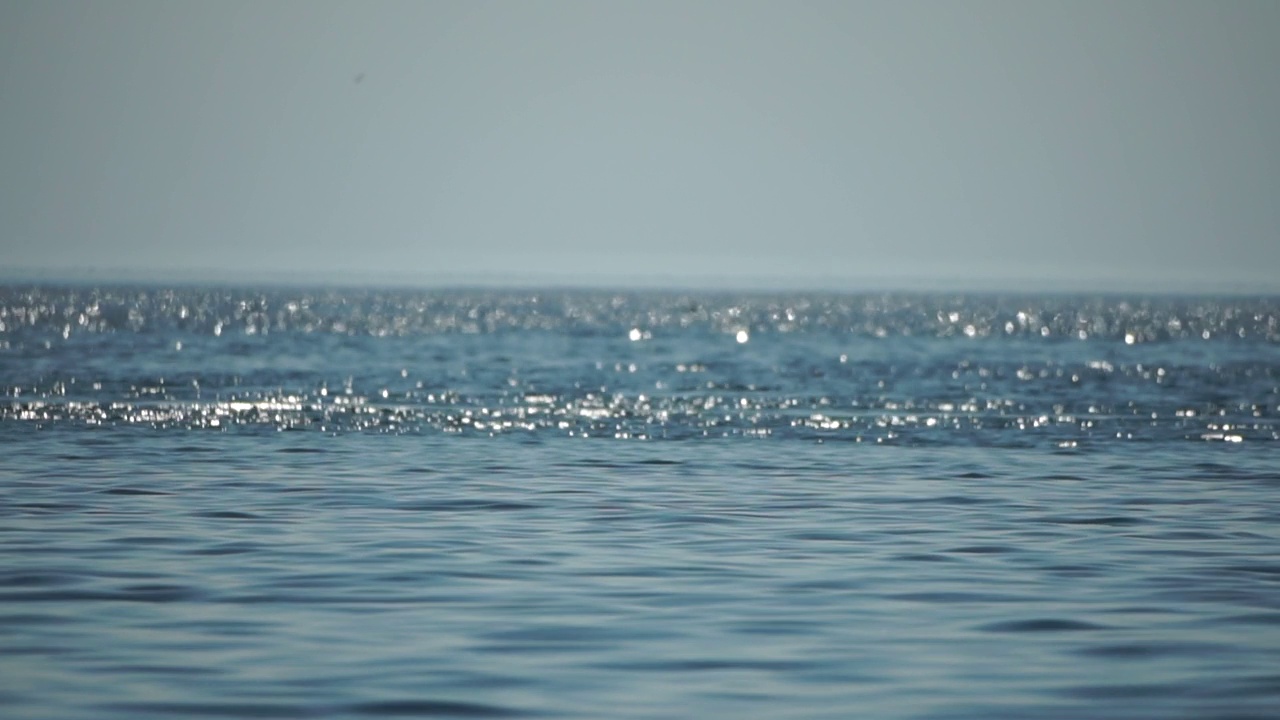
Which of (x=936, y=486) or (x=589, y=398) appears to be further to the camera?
(x=589, y=398)

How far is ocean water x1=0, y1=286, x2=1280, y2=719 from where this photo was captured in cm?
1252

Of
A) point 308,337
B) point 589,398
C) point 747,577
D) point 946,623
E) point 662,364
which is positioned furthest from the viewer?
point 308,337

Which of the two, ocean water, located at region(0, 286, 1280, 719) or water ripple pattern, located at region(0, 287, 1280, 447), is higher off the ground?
ocean water, located at region(0, 286, 1280, 719)

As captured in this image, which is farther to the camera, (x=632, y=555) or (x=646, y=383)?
(x=646, y=383)

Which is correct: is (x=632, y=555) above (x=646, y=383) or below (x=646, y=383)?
above

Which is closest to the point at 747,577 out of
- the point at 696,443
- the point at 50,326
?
the point at 696,443

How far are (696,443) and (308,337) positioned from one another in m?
51.5

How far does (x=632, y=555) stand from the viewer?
18.0 metres

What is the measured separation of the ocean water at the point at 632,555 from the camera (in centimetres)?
1252

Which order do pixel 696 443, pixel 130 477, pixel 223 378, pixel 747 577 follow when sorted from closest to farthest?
pixel 747 577 → pixel 130 477 → pixel 696 443 → pixel 223 378

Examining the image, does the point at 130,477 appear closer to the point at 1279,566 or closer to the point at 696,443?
the point at 696,443

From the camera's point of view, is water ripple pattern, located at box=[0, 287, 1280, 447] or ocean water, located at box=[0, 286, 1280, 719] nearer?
ocean water, located at box=[0, 286, 1280, 719]

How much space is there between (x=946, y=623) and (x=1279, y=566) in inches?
182

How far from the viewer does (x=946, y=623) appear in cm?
1473
